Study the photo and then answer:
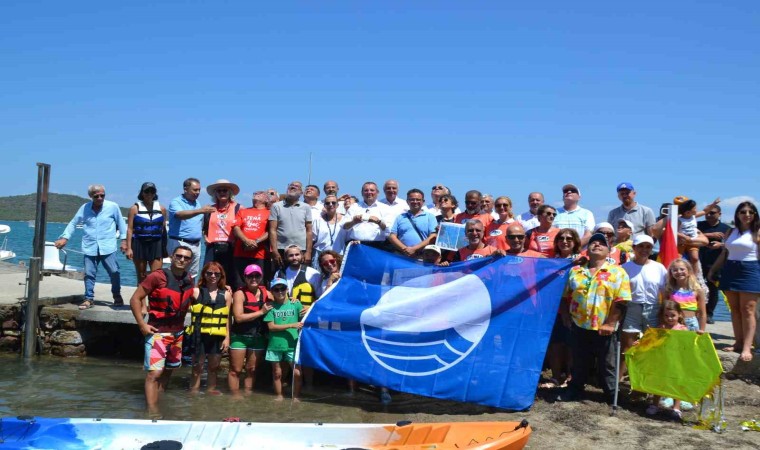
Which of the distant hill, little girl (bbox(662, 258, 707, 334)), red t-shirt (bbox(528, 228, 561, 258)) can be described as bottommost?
the distant hill

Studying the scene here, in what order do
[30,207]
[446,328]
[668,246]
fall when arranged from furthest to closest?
1. [30,207]
2. [668,246]
3. [446,328]

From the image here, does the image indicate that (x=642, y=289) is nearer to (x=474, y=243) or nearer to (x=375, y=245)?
(x=474, y=243)

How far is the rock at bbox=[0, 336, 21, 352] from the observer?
11562 mm

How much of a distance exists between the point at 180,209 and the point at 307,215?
2003mm

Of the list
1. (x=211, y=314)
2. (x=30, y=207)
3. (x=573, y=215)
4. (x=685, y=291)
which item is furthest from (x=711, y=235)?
(x=30, y=207)

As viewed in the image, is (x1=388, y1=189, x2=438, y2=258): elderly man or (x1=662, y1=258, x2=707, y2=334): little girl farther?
(x1=388, y1=189, x2=438, y2=258): elderly man

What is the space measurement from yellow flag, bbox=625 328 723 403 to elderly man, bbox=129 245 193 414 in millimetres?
5254

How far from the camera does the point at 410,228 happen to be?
29.7 ft

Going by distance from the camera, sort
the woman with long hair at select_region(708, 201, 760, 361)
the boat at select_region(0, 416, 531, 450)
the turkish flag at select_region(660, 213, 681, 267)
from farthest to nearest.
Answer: the turkish flag at select_region(660, 213, 681, 267) < the woman with long hair at select_region(708, 201, 760, 361) < the boat at select_region(0, 416, 531, 450)

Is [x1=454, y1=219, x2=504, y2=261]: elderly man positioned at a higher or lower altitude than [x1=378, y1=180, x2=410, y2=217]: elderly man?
lower

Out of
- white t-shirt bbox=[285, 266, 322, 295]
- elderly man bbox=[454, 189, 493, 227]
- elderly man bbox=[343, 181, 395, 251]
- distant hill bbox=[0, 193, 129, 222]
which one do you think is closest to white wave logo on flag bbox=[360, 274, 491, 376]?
white t-shirt bbox=[285, 266, 322, 295]

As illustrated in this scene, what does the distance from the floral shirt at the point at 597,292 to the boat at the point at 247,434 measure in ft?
5.67

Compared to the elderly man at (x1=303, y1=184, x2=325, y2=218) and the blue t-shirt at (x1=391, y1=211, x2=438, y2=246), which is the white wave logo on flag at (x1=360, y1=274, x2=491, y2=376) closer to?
the blue t-shirt at (x1=391, y1=211, x2=438, y2=246)

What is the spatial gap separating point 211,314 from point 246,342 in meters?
0.63
